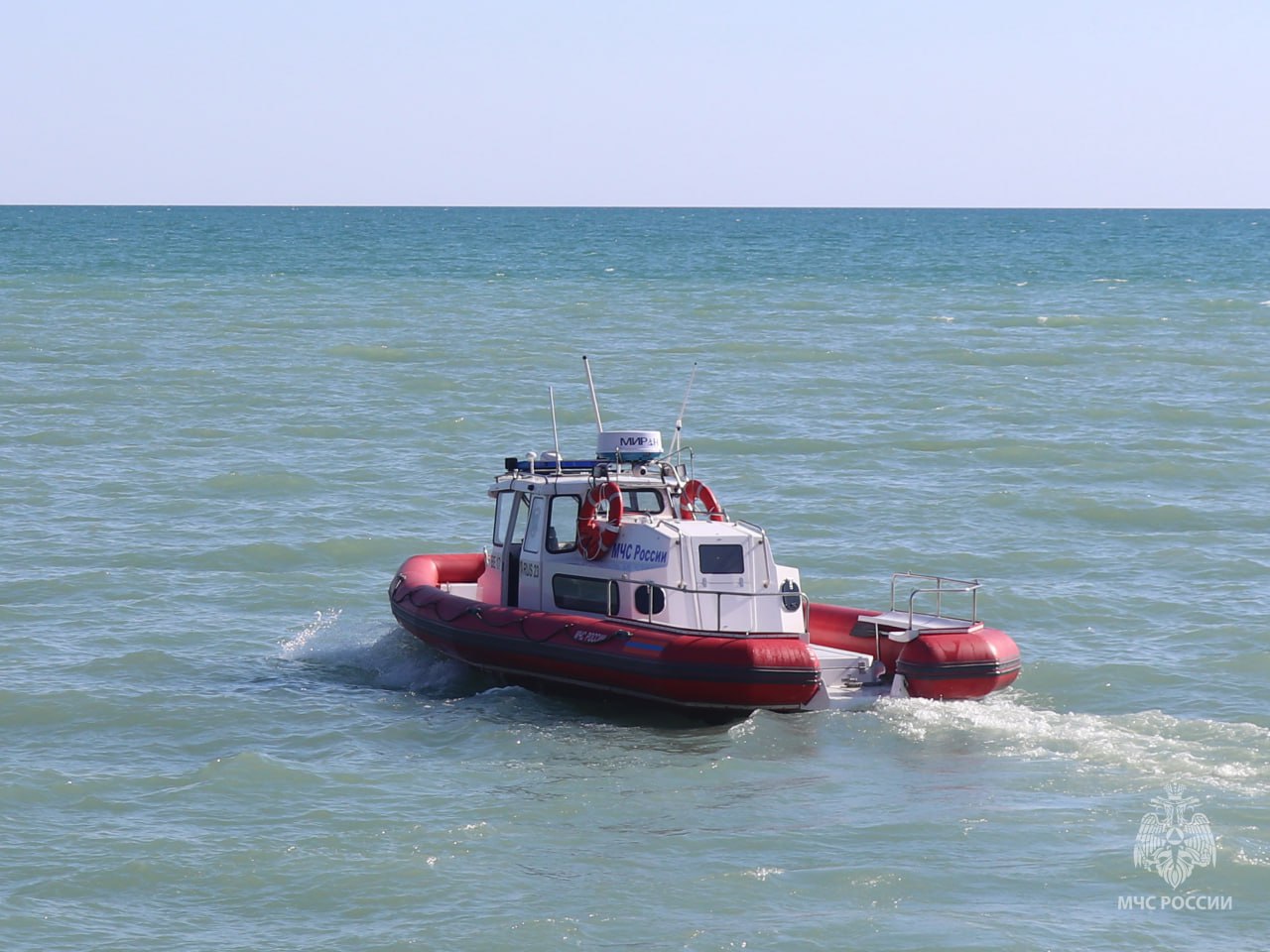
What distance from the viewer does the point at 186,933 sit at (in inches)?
376

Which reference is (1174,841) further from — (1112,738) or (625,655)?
(625,655)

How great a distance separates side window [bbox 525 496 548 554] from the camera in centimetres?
1495

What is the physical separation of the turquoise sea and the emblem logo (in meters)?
0.08

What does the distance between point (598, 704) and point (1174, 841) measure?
16.7ft

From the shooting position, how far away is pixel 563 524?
14938 mm

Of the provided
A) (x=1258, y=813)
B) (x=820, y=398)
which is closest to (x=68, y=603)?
(x=1258, y=813)

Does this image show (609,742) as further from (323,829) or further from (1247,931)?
(1247,931)

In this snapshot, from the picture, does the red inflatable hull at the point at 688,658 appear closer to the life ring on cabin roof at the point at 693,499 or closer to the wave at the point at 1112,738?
the wave at the point at 1112,738

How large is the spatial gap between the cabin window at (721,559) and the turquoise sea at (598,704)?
1.34m

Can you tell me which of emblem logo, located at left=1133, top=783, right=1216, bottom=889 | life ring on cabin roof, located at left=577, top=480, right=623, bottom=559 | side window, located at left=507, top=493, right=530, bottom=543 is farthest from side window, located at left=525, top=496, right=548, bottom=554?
emblem logo, located at left=1133, top=783, right=1216, bottom=889

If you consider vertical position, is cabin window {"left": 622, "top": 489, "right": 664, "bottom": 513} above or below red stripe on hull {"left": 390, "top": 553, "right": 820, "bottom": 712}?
above

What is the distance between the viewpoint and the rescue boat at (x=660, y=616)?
1328cm

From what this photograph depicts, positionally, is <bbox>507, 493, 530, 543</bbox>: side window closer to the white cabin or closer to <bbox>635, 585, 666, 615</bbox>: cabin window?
the white cabin

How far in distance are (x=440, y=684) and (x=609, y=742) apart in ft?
8.02
